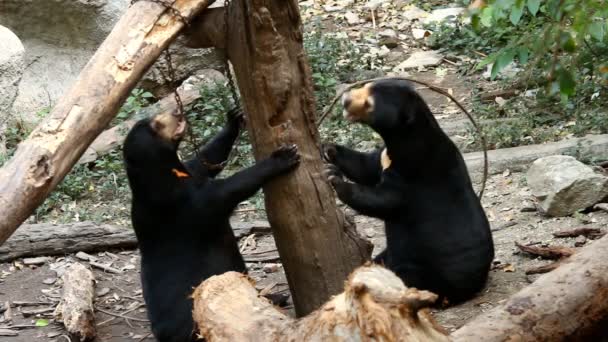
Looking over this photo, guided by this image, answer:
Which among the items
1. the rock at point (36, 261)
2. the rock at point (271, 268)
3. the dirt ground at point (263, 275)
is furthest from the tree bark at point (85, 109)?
the rock at point (36, 261)

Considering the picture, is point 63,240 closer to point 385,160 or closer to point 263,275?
point 263,275

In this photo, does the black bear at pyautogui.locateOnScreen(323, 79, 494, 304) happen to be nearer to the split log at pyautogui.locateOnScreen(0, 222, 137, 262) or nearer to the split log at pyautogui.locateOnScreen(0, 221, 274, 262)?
the split log at pyautogui.locateOnScreen(0, 221, 274, 262)

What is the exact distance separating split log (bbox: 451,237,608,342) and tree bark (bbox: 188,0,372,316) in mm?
1287

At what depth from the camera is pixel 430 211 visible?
5.86 m

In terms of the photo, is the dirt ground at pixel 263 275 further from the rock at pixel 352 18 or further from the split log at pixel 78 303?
the rock at pixel 352 18

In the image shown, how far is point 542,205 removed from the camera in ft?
22.7

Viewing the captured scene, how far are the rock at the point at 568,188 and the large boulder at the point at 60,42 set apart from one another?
19.5 ft

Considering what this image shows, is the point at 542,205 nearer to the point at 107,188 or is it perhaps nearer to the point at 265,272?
the point at 265,272

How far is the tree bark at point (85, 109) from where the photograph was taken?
3784 mm

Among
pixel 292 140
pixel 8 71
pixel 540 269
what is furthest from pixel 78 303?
pixel 8 71

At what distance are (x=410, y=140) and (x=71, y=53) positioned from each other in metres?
7.34

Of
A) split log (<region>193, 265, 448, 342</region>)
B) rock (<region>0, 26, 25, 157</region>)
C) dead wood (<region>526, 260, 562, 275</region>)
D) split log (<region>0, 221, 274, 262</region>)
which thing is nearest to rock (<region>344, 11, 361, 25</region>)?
rock (<region>0, 26, 25, 157</region>)

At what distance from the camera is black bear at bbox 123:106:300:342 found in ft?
17.8

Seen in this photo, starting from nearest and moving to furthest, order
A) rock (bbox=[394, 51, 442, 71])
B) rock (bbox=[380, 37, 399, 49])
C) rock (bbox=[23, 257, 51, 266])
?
rock (bbox=[23, 257, 51, 266])
rock (bbox=[394, 51, 442, 71])
rock (bbox=[380, 37, 399, 49])
